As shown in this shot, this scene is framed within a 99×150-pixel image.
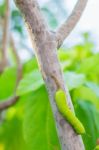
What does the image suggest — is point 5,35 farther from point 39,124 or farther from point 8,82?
point 39,124

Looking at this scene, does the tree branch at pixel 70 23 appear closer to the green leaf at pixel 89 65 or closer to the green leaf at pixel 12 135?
the green leaf at pixel 89 65

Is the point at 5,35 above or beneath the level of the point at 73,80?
above

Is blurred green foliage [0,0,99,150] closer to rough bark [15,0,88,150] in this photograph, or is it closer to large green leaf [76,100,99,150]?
large green leaf [76,100,99,150]

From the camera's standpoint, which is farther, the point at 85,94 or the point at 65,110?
the point at 85,94

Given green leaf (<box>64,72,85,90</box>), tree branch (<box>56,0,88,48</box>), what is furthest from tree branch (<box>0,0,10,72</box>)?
tree branch (<box>56,0,88,48</box>)

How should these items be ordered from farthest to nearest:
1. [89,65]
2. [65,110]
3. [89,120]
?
[89,65]
[89,120]
[65,110]

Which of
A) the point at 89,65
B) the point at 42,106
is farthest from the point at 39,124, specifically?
the point at 89,65

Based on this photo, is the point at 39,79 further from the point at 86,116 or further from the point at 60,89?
the point at 60,89

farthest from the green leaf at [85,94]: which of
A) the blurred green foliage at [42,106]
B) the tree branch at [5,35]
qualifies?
the tree branch at [5,35]
